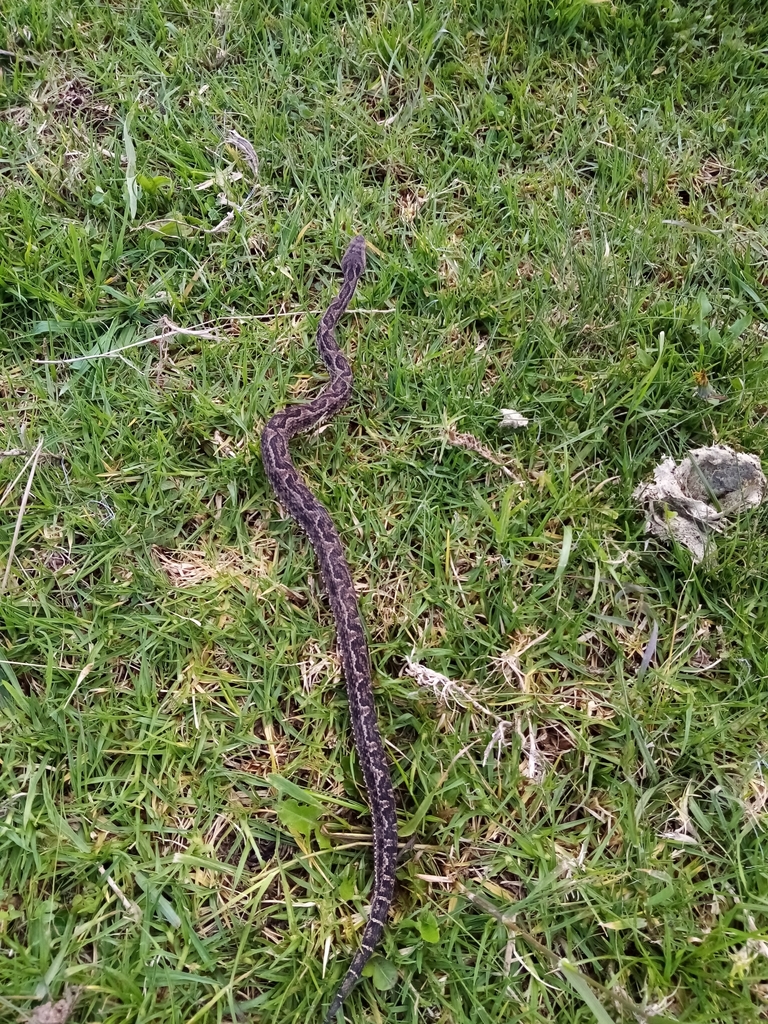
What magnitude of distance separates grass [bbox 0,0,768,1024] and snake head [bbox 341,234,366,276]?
0.50ft

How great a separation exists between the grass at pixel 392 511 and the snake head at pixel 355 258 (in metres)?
0.15

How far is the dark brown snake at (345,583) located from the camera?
308cm

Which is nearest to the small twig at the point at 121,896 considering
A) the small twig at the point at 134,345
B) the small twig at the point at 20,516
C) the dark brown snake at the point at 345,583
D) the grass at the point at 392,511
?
the grass at the point at 392,511

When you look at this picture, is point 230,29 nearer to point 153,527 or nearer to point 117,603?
point 153,527

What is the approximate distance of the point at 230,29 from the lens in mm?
5266

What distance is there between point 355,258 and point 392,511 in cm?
175

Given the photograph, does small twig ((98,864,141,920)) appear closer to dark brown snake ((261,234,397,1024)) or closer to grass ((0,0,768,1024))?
grass ((0,0,768,1024))

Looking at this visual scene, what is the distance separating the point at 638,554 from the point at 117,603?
9.40 ft

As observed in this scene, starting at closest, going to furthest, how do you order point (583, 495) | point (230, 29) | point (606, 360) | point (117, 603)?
point (117, 603), point (583, 495), point (606, 360), point (230, 29)

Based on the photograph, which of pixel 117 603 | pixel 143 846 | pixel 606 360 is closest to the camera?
pixel 143 846

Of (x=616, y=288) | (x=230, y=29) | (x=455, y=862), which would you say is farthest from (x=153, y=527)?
(x=230, y=29)

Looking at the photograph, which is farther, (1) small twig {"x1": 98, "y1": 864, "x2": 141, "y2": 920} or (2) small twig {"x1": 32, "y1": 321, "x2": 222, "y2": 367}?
(2) small twig {"x1": 32, "y1": 321, "x2": 222, "y2": 367}

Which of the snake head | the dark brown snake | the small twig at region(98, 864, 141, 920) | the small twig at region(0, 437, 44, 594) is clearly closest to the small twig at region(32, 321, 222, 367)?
the small twig at region(0, 437, 44, 594)

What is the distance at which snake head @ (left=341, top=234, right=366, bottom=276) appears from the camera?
4.54 metres
